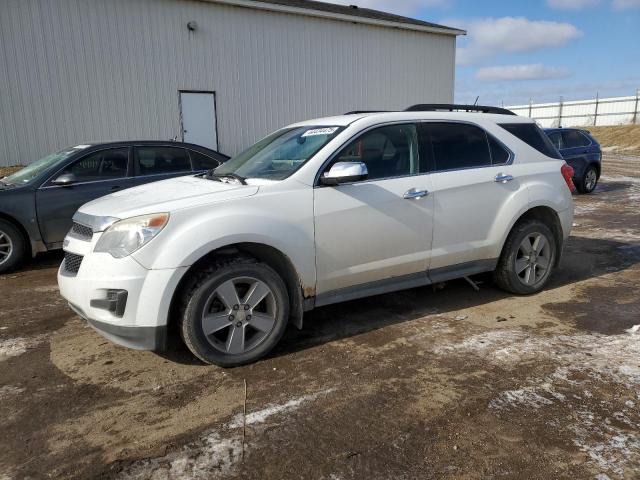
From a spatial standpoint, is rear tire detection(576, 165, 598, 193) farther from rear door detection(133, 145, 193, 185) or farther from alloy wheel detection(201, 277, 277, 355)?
alloy wheel detection(201, 277, 277, 355)

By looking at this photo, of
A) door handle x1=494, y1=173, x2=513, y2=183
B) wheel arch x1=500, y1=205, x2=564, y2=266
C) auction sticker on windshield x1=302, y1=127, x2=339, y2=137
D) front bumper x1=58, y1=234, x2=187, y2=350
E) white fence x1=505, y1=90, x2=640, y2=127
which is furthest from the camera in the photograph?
white fence x1=505, y1=90, x2=640, y2=127

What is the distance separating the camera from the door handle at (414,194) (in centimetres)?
408

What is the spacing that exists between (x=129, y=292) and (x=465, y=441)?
2175mm

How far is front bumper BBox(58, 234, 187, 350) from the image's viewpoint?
315cm

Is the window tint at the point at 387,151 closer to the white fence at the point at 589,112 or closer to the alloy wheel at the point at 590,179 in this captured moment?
the alloy wheel at the point at 590,179

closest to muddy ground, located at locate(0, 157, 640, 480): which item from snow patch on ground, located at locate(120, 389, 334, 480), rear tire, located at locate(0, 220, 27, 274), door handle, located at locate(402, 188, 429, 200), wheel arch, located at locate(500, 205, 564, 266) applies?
snow patch on ground, located at locate(120, 389, 334, 480)

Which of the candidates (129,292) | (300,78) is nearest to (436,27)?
(300,78)

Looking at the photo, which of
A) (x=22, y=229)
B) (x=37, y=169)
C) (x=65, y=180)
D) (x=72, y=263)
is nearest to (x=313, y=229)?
(x=72, y=263)

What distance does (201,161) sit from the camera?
7.25 meters

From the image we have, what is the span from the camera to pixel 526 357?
3.58 metres

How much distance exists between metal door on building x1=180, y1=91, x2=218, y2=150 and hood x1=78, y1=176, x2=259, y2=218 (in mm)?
10507

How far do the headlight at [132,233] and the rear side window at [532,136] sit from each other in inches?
136

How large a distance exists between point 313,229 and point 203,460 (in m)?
1.75

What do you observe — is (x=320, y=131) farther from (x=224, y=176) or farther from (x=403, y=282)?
(x=403, y=282)
